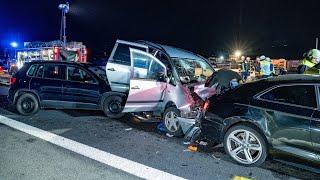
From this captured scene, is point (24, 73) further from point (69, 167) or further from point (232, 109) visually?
point (232, 109)

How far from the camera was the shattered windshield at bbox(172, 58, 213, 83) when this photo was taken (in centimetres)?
821

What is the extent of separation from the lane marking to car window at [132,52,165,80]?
7.63ft

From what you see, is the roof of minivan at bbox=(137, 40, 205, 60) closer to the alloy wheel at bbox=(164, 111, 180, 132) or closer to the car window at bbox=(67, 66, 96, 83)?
the alloy wheel at bbox=(164, 111, 180, 132)

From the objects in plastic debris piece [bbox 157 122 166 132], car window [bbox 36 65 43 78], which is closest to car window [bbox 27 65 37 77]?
car window [bbox 36 65 43 78]

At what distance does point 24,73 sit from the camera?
31.8ft

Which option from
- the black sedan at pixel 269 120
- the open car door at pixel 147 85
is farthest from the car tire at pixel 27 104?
the black sedan at pixel 269 120

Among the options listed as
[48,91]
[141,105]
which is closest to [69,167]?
[141,105]

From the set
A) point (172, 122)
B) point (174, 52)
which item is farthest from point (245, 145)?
point (174, 52)

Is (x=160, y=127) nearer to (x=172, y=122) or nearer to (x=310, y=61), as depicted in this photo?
(x=172, y=122)

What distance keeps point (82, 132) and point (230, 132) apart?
3.38 metres

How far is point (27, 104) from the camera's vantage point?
9531mm

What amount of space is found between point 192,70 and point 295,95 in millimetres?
3951

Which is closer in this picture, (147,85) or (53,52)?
(147,85)

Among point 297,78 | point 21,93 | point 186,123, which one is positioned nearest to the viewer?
point 297,78
